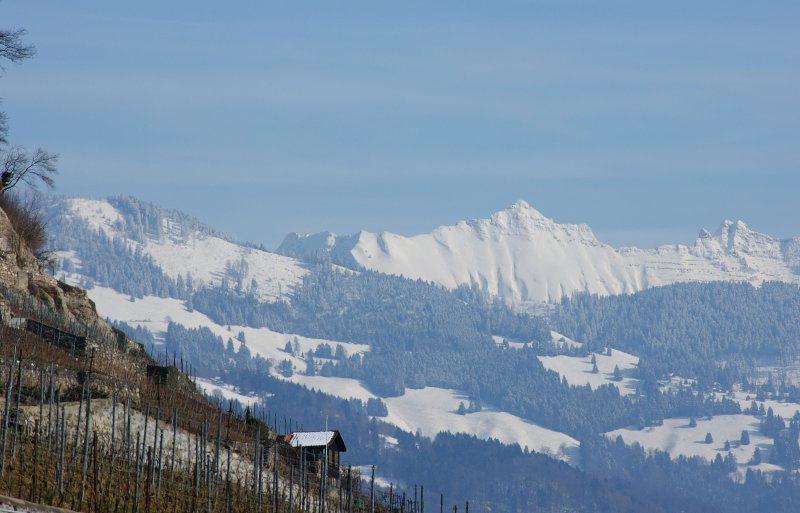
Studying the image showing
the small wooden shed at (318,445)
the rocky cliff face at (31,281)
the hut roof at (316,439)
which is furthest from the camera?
the hut roof at (316,439)

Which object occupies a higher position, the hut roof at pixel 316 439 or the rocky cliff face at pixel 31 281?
the rocky cliff face at pixel 31 281

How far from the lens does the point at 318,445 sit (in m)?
103

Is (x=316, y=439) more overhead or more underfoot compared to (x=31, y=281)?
more underfoot

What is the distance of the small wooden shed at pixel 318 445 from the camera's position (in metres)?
101

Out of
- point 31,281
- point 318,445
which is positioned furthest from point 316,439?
point 31,281

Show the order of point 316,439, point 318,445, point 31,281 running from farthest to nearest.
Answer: point 316,439
point 318,445
point 31,281

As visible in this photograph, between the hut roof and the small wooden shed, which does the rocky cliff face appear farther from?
the small wooden shed

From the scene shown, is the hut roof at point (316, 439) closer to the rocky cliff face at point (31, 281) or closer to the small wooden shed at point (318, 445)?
the small wooden shed at point (318, 445)

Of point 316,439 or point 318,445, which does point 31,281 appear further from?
point 316,439

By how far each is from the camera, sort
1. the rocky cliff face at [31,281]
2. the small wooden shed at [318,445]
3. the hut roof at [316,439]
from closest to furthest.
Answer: the rocky cliff face at [31,281], the small wooden shed at [318,445], the hut roof at [316,439]

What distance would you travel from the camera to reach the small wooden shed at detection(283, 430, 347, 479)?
10062 centimetres

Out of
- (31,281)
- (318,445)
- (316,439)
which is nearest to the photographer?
(31,281)

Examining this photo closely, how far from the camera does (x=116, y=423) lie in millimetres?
68750

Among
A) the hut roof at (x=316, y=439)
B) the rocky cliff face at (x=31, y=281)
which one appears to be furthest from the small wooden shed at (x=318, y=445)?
the rocky cliff face at (x=31, y=281)
